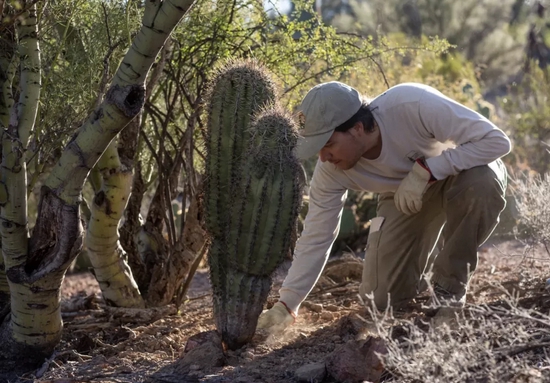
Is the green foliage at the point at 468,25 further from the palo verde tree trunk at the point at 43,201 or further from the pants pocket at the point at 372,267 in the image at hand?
the palo verde tree trunk at the point at 43,201

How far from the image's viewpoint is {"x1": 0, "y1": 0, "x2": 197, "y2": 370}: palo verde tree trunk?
3.68 m

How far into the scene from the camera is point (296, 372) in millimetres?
3496

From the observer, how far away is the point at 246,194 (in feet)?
12.2

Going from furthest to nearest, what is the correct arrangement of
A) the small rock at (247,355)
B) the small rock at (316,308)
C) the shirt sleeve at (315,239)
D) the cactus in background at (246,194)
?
the small rock at (316,308)
the shirt sleeve at (315,239)
the small rock at (247,355)
the cactus in background at (246,194)

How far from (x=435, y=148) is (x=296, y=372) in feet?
5.05

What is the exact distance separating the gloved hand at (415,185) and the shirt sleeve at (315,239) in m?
0.35

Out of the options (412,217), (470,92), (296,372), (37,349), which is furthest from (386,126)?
(470,92)

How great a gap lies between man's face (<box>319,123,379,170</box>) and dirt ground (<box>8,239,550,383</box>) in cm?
77

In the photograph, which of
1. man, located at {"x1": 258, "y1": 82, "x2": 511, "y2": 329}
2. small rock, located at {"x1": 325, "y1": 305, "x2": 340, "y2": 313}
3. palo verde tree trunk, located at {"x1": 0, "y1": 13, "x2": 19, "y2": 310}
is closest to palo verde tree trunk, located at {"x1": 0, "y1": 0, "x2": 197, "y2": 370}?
palo verde tree trunk, located at {"x1": 0, "y1": 13, "x2": 19, "y2": 310}

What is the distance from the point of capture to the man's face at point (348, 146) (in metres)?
4.11


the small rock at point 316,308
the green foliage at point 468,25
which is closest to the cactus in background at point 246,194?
the small rock at point 316,308

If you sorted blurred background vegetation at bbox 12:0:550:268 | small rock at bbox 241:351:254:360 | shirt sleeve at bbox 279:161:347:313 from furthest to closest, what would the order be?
blurred background vegetation at bbox 12:0:550:268
shirt sleeve at bbox 279:161:347:313
small rock at bbox 241:351:254:360

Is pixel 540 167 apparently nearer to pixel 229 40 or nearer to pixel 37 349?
pixel 229 40

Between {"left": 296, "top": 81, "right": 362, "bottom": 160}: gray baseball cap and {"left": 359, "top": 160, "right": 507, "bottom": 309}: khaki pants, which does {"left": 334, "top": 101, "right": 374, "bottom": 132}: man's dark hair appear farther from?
{"left": 359, "top": 160, "right": 507, "bottom": 309}: khaki pants
